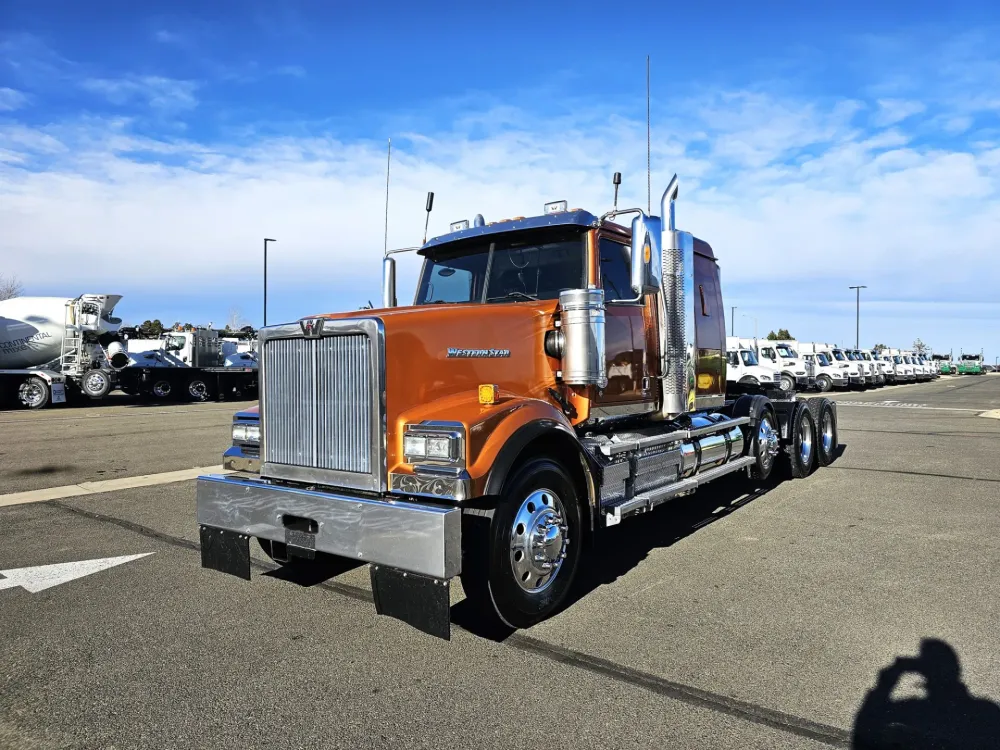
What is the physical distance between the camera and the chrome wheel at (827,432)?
9.94 metres

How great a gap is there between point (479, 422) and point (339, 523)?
2.89ft

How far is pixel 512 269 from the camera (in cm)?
544

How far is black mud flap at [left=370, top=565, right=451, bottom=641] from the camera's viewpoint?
11.2ft

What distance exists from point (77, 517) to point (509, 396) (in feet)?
15.9

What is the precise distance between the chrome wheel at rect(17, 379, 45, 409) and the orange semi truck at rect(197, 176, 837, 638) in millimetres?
21129

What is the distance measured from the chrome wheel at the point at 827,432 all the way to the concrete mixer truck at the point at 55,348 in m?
21.2

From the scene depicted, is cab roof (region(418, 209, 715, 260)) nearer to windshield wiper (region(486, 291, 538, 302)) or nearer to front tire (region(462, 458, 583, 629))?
windshield wiper (region(486, 291, 538, 302))

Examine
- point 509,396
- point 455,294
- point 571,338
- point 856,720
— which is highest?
point 455,294

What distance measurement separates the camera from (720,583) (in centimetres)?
490

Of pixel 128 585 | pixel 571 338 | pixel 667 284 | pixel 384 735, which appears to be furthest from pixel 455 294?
pixel 384 735

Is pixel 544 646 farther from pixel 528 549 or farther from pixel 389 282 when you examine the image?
pixel 389 282

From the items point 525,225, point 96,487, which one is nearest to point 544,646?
point 525,225

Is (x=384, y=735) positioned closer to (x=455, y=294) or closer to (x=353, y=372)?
(x=353, y=372)

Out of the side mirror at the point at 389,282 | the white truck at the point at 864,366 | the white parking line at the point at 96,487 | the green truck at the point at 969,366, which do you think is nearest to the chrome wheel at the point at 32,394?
the white parking line at the point at 96,487
